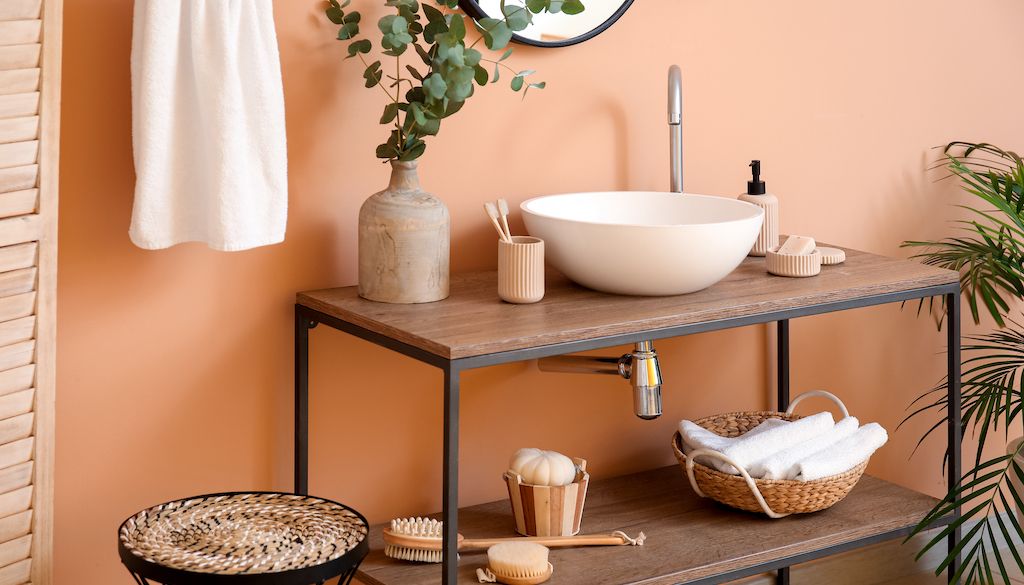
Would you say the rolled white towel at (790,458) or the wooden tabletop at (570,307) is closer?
the wooden tabletop at (570,307)

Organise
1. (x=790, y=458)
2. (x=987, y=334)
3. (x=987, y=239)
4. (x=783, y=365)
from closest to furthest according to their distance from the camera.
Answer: (x=790, y=458) → (x=987, y=239) → (x=783, y=365) → (x=987, y=334)

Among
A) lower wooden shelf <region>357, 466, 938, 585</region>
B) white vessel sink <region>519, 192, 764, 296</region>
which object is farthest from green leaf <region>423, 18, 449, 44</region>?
lower wooden shelf <region>357, 466, 938, 585</region>

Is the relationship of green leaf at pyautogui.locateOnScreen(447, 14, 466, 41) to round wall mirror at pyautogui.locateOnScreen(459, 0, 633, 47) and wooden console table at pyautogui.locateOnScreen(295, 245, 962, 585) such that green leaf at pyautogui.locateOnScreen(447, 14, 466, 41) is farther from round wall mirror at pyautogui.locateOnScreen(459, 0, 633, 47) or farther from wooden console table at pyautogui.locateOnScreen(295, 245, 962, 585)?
wooden console table at pyautogui.locateOnScreen(295, 245, 962, 585)

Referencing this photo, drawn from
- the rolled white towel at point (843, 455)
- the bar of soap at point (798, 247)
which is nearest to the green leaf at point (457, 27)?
the bar of soap at point (798, 247)

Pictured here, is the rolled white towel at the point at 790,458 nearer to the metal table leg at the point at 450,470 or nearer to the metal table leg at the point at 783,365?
the metal table leg at the point at 783,365

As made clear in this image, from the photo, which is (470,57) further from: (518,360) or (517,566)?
(517,566)

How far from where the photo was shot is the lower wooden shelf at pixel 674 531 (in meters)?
1.91

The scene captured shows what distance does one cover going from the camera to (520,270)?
1.90m

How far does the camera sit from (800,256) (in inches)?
83.8

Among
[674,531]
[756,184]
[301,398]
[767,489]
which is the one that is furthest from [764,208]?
[301,398]

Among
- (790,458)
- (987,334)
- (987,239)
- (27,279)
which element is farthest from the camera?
(987,334)

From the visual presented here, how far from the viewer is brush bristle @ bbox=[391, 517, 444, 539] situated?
194 centimetres

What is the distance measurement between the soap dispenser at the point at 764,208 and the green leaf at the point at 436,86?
0.76 meters

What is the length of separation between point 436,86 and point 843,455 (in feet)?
3.36
